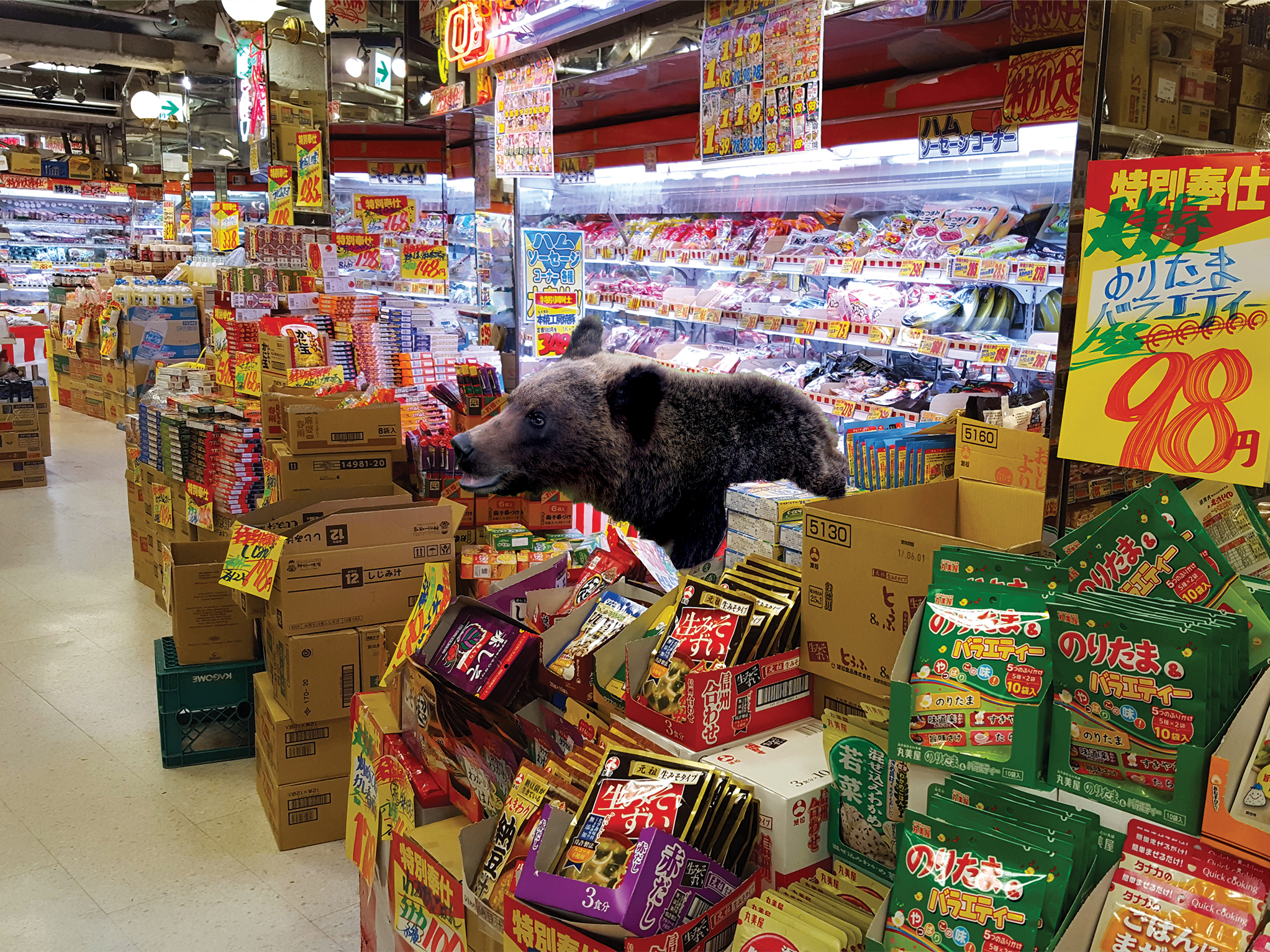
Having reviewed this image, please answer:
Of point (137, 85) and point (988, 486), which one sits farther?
point (137, 85)

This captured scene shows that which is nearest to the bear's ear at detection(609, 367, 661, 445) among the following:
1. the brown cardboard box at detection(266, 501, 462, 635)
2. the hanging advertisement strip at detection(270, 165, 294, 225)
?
the brown cardboard box at detection(266, 501, 462, 635)

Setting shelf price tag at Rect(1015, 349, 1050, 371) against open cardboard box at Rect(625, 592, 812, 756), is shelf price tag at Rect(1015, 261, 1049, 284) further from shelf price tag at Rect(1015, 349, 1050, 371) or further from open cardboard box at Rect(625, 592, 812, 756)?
open cardboard box at Rect(625, 592, 812, 756)

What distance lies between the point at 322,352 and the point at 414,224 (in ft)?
8.71

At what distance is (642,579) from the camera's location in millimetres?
2686

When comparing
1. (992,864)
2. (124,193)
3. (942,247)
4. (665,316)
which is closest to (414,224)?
(665,316)

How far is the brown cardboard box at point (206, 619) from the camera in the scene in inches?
150

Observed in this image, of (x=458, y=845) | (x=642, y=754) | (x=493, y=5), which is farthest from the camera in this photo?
(x=493, y=5)

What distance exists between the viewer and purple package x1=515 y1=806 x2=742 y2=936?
141 centimetres

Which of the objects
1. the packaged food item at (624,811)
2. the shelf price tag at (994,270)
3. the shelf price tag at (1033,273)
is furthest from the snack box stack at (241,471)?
the packaged food item at (624,811)

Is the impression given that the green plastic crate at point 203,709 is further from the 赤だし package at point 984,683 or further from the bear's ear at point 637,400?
the 赤だし package at point 984,683

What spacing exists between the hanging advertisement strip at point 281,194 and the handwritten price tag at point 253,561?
4906mm

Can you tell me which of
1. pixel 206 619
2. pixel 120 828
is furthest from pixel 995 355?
pixel 120 828

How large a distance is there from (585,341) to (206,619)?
5.91 feet

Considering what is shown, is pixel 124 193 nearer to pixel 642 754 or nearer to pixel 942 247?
pixel 942 247
